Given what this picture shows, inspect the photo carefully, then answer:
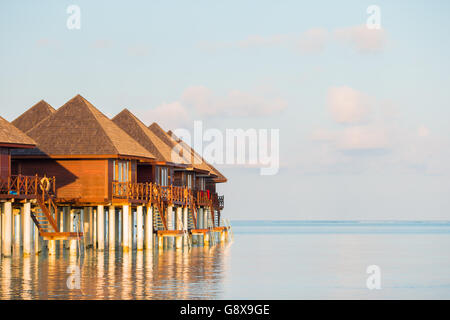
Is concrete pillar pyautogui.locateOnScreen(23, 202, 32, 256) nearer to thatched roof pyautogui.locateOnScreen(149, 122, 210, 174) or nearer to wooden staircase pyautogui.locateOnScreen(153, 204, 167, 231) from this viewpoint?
wooden staircase pyautogui.locateOnScreen(153, 204, 167, 231)

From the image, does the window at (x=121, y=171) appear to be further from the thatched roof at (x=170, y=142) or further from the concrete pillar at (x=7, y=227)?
the thatched roof at (x=170, y=142)

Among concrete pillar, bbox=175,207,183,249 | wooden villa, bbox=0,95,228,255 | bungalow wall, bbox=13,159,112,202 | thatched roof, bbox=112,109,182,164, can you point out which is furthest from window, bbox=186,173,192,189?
bungalow wall, bbox=13,159,112,202

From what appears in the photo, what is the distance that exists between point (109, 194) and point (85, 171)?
1858 millimetres

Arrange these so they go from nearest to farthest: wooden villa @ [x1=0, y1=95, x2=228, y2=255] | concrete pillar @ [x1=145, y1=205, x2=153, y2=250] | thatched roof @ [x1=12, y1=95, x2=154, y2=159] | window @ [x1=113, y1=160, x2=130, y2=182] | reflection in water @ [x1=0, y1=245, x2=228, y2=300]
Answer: reflection in water @ [x1=0, y1=245, x2=228, y2=300], wooden villa @ [x1=0, y1=95, x2=228, y2=255], thatched roof @ [x1=12, y1=95, x2=154, y2=159], window @ [x1=113, y1=160, x2=130, y2=182], concrete pillar @ [x1=145, y1=205, x2=153, y2=250]

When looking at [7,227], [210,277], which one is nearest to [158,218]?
[7,227]

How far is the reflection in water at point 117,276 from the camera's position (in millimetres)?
29047

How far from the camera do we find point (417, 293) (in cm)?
3334

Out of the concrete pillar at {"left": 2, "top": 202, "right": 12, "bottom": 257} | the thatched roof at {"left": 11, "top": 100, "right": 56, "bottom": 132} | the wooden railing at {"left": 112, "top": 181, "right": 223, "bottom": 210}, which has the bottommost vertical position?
the concrete pillar at {"left": 2, "top": 202, "right": 12, "bottom": 257}

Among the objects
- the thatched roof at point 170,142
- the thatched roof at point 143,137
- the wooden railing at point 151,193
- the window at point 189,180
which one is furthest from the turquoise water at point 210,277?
the window at point 189,180

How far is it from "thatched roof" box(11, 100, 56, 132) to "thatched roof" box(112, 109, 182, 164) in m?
5.02

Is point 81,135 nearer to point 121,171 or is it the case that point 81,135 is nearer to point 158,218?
point 121,171

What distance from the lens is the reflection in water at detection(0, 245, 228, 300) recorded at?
2905 cm
